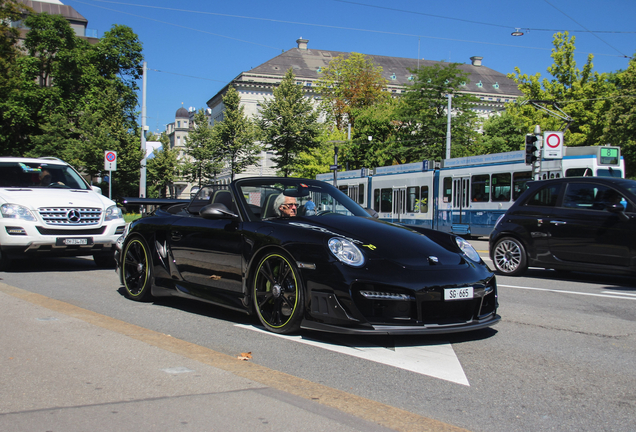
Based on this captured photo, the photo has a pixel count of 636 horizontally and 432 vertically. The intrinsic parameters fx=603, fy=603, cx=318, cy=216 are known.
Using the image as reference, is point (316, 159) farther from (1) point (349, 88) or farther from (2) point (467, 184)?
(2) point (467, 184)

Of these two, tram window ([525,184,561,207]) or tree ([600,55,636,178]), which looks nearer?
tram window ([525,184,561,207])

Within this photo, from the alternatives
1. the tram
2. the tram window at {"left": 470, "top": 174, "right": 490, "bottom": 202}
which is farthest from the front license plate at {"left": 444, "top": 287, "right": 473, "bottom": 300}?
the tram window at {"left": 470, "top": 174, "right": 490, "bottom": 202}

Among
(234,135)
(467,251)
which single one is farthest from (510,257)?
(234,135)

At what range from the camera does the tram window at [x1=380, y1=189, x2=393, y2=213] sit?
30.3 meters

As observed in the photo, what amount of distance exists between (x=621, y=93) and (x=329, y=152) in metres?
22.9

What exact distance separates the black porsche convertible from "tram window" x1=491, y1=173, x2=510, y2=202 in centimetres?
1744

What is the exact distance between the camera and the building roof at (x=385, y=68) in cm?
8894

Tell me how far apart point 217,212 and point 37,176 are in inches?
248

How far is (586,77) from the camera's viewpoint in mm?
45906

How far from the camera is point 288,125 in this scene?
51.7 metres

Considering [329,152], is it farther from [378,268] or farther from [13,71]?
[378,268]

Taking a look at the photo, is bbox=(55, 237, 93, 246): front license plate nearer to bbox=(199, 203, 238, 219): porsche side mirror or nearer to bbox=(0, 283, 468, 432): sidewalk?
bbox=(0, 283, 468, 432): sidewalk

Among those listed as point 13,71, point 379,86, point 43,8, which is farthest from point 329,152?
point 43,8

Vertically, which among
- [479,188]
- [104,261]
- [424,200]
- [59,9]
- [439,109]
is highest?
[59,9]
